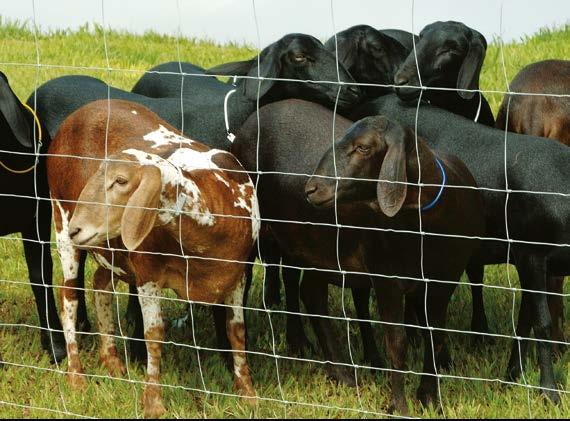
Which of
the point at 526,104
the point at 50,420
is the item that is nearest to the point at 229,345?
the point at 50,420

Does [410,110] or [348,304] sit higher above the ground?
[410,110]

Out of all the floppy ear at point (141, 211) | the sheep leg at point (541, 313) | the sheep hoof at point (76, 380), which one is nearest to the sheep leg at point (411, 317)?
the sheep leg at point (541, 313)

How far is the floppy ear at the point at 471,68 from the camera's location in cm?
673

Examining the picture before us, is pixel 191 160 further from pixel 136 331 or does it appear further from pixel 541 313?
pixel 541 313

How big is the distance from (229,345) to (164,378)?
44cm

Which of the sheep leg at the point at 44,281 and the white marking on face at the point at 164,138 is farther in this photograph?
the sheep leg at the point at 44,281

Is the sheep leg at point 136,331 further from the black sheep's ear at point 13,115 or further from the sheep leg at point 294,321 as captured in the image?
the black sheep's ear at point 13,115

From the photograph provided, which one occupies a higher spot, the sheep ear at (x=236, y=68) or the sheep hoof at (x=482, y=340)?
the sheep ear at (x=236, y=68)

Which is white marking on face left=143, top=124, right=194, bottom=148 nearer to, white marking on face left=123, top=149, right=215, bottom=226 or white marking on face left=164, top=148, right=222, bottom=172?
white marking on face left=164, top=148, right=222, bottom=172

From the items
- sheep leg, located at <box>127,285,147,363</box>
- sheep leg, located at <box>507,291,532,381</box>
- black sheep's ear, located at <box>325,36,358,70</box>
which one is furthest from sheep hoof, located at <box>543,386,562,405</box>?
black sheep's ear, located at <box>325,36,358,70</box>

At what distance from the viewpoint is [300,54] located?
22.2 feet

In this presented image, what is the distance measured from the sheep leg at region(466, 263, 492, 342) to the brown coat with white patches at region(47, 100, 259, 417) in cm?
161

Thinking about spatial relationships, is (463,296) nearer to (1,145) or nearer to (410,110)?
(410,110)

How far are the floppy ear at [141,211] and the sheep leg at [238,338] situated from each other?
78 cm
